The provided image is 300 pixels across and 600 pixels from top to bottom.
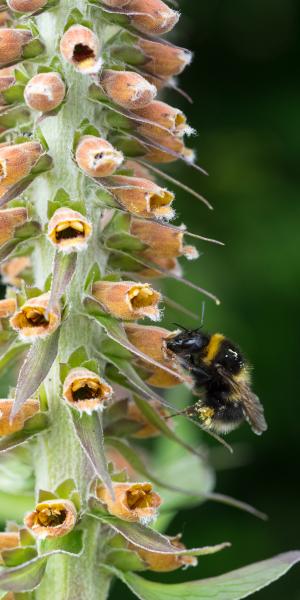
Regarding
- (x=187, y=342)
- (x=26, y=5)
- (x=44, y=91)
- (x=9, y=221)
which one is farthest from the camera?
(x=187, y=342)

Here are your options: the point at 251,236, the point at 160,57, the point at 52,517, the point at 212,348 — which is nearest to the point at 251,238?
the point at 251,236

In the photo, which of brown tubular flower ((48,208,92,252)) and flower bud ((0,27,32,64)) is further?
flower bud ((0,27,32,64))

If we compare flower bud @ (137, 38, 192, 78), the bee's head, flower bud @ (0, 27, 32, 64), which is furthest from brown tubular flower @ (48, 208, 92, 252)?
flower bud @ (137, 38, 192, 78)

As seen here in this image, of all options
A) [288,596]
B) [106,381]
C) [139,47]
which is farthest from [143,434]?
[288,596]

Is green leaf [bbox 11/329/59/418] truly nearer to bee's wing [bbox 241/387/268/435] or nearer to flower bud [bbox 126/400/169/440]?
flower bud [bbox 126/400/169/440]

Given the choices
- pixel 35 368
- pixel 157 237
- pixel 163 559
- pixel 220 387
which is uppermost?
pixel 157 237

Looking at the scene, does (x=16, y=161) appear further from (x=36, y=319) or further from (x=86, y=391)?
(x=86, y=391)

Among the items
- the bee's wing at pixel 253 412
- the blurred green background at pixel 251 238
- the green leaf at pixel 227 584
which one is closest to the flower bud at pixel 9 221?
the green leaf at pixel 227 584
